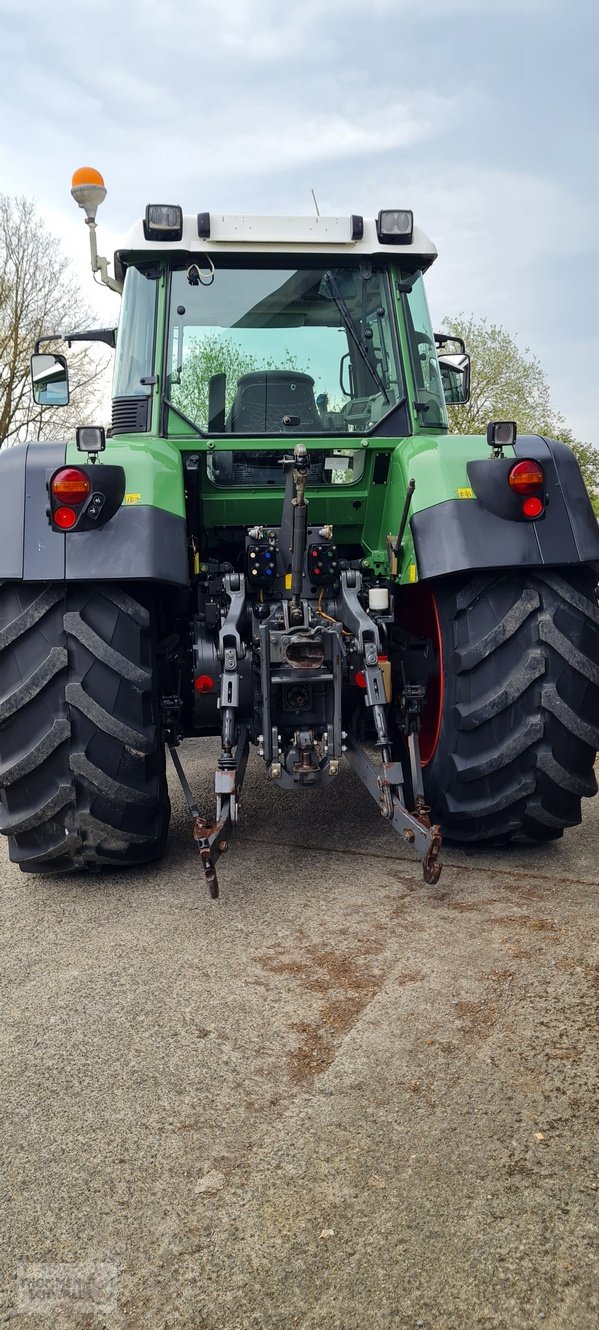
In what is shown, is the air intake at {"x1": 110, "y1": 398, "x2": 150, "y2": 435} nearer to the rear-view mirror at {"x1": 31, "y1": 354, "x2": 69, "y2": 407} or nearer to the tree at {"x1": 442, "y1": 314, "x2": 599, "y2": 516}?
the rear-view mirror at {"x1": 31, "y1": 354, "x2": 69, "y2": 407}

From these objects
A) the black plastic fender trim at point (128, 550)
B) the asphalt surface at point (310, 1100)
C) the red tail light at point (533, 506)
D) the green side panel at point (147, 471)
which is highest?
the green side panel at point (147, 471)

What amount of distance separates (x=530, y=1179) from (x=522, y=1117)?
0.22 metres

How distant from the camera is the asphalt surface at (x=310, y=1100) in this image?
178cm

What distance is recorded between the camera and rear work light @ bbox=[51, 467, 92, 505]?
3701 mm

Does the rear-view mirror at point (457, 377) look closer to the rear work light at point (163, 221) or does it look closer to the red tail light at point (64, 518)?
the rear work light at point (163, 221)

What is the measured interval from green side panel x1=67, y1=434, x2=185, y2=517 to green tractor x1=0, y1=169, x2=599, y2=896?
0.01 metres

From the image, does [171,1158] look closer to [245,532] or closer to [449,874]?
[449,874]

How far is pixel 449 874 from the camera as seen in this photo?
Answer: 397 cm

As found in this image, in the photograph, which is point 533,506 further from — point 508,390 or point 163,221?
point 508,390

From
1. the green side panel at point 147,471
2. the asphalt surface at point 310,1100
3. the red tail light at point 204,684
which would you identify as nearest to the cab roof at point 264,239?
the green side panel at point 147,471

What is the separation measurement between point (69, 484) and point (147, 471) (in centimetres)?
34

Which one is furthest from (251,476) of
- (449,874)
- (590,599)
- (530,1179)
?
(530,1179)

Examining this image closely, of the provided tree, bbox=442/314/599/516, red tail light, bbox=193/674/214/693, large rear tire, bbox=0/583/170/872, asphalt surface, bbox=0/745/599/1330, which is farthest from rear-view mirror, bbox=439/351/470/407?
tree, bbox=442/314/599/516

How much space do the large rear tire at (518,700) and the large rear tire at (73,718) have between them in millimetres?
1162
